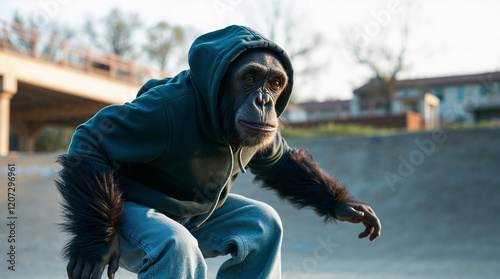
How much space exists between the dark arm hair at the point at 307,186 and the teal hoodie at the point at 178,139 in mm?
524

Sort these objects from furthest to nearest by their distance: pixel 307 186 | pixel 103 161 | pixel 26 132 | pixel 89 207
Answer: pixel 26 132, pixel 307 186, pixel 103 161, pixel 89 207

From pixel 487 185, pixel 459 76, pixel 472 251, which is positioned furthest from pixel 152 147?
pixel 459 76

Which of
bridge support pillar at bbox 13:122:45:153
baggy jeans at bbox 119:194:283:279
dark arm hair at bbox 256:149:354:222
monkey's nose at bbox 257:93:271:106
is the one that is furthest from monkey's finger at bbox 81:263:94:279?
bridge support pillar at bbox 13:122:45:153

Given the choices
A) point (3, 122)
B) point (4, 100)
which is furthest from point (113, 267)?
point (4, 100)

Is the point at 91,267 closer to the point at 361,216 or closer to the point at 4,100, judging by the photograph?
the point at 361,216

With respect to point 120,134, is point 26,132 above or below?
below

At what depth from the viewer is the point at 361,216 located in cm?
291

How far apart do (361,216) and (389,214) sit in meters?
6.45

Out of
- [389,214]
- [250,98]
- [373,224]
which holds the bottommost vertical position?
[389,214]

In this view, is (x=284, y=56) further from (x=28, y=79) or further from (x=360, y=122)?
(x=360, y=122)

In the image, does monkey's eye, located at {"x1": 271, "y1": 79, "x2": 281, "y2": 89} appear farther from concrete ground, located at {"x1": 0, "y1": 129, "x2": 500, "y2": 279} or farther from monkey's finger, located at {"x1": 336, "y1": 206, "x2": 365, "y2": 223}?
concrete ground, located at {"x1": 0, "y1": 129, "x2": 500, "y2": 279}

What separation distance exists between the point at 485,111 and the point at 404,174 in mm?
27601

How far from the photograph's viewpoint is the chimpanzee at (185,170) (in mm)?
2080

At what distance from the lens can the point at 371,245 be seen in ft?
26.3
